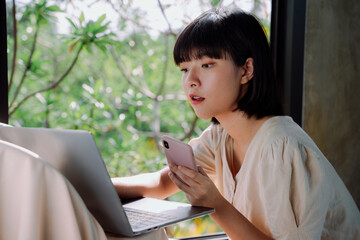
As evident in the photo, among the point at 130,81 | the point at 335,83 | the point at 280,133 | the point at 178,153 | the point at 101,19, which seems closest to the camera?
the point at 178,153

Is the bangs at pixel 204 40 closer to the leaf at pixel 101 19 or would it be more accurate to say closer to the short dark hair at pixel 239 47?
the short dark hair at pixel 239 47

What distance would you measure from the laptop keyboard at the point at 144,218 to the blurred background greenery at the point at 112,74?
0.98m

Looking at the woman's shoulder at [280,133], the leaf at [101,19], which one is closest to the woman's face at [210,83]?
the woman's shoulder at [280,133]

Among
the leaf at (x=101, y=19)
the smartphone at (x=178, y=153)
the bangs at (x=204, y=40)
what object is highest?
the leaf at (x=101, y=19)

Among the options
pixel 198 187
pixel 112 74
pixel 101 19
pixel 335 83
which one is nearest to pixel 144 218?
pixel 198 187

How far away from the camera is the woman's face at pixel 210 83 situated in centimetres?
126

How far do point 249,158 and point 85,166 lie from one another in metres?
0.60

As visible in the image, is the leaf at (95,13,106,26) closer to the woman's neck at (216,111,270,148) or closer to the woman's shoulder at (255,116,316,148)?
the woman's neck at (216,111,270,148)

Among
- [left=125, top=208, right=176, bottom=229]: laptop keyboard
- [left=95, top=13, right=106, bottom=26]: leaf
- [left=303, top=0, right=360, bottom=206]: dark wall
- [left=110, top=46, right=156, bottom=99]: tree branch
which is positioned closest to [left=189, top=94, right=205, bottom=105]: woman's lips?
[left=125, top=208, right=176, bottom=229]: laptop keyboard

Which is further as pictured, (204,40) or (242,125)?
(242,125)

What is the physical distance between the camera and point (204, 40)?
1.26m

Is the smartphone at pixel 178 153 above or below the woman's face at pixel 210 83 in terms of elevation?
below

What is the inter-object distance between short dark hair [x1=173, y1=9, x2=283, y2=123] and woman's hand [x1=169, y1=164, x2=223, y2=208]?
1.09 feet

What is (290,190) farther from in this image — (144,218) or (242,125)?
(144,218)
